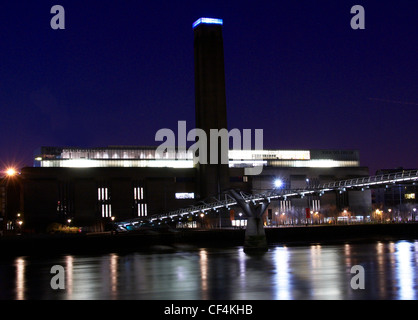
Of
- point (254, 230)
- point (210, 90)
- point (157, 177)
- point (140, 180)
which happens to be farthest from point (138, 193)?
point (254, 230)

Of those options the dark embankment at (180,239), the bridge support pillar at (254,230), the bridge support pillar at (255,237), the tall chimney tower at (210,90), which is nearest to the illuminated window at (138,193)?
the tall chimney tower at (210,90)

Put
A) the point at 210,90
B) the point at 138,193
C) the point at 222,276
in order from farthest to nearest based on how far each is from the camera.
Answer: the point at 138,193
the point at 210,90
the point at 222,276

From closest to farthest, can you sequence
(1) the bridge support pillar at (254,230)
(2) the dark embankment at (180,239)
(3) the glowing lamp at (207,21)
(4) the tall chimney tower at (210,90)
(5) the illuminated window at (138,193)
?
(1) the bridge support pillar at (254,230) < (2) the dark embankment at (180,239) < (4) the tall chimney tower at (210,90) < (3) the glowing lamp at (207,21) < (5) the illuminated window at (138,193)

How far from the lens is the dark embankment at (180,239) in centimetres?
7225

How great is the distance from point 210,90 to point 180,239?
45.8 metres

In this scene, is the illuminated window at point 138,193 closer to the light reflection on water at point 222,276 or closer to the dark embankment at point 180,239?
the dark embankment at point 180,239

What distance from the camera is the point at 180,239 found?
86.8 metres

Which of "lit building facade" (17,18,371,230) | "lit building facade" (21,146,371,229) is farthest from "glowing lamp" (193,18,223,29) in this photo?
"lit building facade" (21,146,371,229)

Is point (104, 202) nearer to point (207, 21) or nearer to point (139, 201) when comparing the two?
point (139, 201)

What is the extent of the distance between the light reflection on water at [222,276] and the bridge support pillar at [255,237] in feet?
9.22

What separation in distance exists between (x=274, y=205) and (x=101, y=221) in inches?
1413

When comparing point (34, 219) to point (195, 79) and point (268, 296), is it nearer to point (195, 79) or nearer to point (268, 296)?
point (195, 79)

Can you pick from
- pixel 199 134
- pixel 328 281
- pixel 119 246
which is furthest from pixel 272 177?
pixel 328 281

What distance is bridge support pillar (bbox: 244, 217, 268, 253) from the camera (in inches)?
2569
